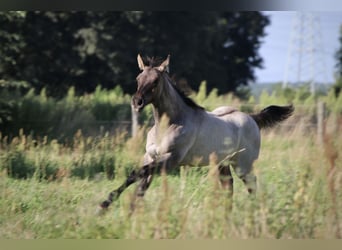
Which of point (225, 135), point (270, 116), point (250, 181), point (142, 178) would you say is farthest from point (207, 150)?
point (270, 116)

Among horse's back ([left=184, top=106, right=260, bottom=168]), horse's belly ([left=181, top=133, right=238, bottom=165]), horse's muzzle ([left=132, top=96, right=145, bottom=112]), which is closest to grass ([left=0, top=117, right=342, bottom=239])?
horse's muzzle ([left=132, top=96, right=145, bottom=112])

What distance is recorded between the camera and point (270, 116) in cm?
845

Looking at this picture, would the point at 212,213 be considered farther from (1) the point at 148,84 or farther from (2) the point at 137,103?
(1) the point at 148,84

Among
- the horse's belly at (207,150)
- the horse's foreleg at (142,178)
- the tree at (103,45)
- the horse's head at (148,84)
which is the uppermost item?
the tree at (103,45)

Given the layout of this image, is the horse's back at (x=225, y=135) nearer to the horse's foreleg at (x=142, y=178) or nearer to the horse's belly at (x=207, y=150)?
the horse's belly at (x=207, y=150)

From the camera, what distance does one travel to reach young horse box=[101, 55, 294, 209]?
6.90 m

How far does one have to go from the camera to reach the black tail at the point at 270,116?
27.7 feet

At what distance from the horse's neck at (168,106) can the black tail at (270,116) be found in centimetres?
138

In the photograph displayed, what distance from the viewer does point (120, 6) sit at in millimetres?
7012

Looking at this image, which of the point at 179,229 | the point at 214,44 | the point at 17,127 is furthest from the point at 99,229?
the point at 214,44

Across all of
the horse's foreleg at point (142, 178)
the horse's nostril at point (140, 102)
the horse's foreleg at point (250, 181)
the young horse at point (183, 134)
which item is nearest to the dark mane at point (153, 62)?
the young horse at point (183, 134)

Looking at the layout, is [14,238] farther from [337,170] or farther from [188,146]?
[337,170]

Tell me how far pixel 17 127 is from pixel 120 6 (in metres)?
7.86

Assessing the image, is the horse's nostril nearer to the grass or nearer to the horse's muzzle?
the horse's muzzle
